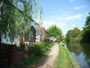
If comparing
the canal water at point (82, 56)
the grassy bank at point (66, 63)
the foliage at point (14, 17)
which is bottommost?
the canal water at point (82, 56)

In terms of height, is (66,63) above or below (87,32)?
below

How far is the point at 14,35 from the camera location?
7141 mm

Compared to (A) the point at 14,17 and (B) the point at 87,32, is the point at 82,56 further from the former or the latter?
(B) the point at 87,32

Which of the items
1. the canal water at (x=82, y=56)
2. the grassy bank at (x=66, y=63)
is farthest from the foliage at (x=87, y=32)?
the grassy bank at (x=66, y=63)

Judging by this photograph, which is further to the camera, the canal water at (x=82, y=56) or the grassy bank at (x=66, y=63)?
the canal water at (x=82, y=56)

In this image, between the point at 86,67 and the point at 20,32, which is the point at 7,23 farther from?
the point at 86,67

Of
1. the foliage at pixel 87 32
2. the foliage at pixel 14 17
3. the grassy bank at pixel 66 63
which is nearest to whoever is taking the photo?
the foliage at pixel 14 17

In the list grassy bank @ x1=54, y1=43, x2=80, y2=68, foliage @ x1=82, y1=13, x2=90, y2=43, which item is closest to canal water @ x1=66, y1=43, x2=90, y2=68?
grassy bank @ x1=54, y1=43, x2=80, y2=68

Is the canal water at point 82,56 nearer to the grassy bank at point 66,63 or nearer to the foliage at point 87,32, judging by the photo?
the grassy bank at point 66,63

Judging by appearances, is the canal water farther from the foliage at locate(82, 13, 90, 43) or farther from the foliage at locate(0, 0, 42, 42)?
the foliage at locate(82, 13, 90, 43)

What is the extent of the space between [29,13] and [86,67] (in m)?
7.90

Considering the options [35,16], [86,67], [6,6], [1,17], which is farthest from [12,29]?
[86,67]

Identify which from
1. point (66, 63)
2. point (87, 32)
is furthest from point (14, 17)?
point (87, 32)

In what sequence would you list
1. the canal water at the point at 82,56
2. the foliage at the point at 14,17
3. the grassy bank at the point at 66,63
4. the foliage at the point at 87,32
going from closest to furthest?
the foliage at the point at 14,17
the grassy bank at the point at 66,63
the canal water at the point at 82,56
the foliage at the point at 87,32
